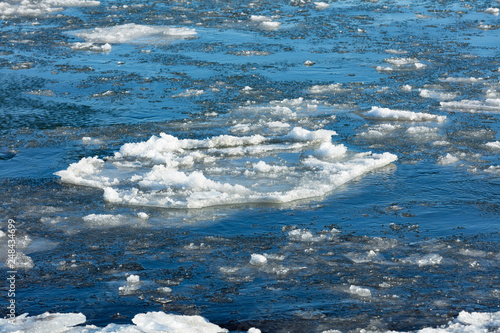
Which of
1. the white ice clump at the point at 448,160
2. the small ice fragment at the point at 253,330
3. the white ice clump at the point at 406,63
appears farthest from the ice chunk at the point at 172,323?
the white ice clump at the point at 406,63

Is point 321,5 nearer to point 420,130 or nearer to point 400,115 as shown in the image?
point 400,115

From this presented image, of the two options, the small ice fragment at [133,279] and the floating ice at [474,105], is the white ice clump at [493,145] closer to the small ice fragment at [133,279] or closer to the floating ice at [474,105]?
the floating ice at [474,105]

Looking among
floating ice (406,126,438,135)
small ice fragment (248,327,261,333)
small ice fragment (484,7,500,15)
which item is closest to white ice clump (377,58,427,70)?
floating ice (406,126,438,135)

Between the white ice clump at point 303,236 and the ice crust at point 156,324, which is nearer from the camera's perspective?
the ice crust at point 156,324

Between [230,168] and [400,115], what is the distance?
11.6 ft

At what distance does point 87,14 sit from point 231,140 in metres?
11.6

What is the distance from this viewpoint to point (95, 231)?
753cm

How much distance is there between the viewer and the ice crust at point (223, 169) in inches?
327

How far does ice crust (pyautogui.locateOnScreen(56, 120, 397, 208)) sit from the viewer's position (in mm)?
8305

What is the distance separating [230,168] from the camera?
9.29m

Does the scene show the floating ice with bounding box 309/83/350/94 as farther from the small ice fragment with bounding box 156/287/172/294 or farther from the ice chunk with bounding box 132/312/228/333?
the ice chunk with bounding box 132/312/228/333

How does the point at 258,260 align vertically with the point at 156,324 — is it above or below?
above

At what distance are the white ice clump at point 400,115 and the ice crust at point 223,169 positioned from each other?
A: 1.20 meters

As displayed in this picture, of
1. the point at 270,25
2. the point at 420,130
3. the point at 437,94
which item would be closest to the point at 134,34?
the point at 270,25
